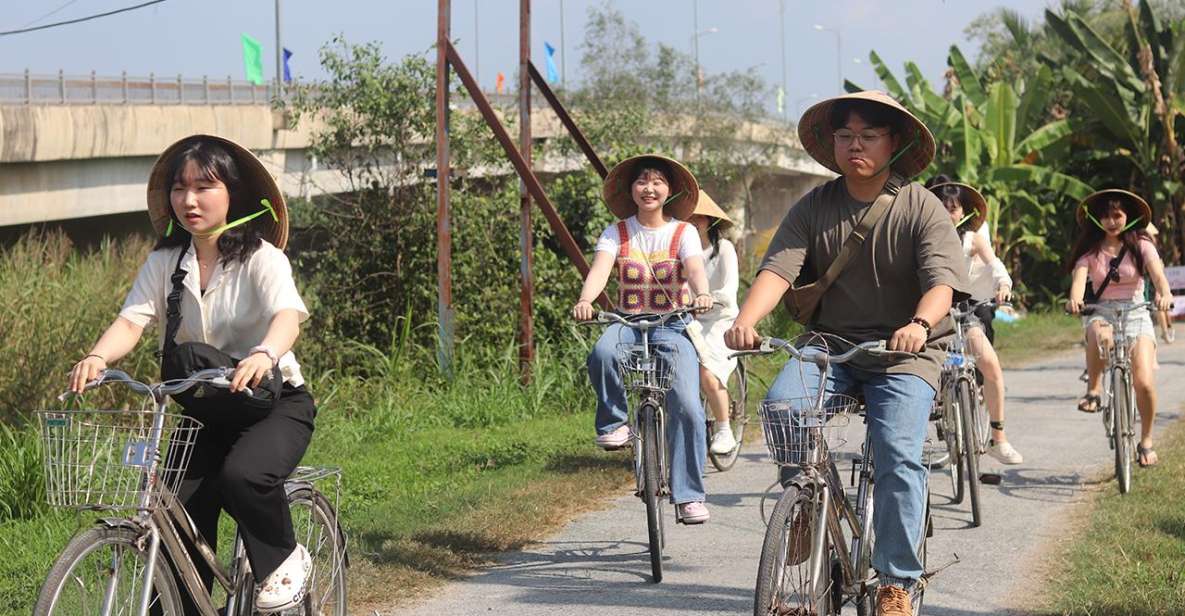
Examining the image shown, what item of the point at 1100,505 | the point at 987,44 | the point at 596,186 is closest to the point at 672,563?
the point at 1100,505

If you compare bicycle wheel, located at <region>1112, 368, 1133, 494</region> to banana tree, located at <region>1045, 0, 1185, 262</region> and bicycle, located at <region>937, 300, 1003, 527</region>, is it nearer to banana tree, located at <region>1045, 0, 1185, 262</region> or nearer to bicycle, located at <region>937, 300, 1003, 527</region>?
bicycle, located at <region>937, 300, 1003, 527</region>

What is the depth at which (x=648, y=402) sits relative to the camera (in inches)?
279

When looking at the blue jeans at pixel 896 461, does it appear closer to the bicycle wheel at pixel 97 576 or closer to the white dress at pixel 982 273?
the bicycle wheel at pixel 97 576

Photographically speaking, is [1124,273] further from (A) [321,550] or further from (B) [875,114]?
(A) [321,550]

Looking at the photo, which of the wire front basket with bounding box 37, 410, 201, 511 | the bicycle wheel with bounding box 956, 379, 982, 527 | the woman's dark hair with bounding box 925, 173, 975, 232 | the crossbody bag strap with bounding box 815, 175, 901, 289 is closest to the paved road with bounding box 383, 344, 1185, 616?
the bicycle wheel with bounding box 956, 379, 982, 527

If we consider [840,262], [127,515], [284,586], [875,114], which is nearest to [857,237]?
[840,262]

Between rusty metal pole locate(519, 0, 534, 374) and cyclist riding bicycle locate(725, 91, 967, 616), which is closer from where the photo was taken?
cyclist riding bicycle locate(725, 91, 967, 616)

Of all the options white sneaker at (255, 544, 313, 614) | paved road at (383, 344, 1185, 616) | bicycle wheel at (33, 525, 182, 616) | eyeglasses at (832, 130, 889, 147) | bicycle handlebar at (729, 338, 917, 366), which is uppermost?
eyeglasses at (832, 130, 889, 147)

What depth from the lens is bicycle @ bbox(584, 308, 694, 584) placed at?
6.93 m

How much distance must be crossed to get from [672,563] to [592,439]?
3.69 meters

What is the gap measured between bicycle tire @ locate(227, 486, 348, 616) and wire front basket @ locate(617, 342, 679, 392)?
2.23 meters

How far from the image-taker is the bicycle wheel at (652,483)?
671cm

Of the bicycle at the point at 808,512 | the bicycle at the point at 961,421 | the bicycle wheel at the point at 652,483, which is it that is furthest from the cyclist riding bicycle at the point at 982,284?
the bicycle at the point at 808,512

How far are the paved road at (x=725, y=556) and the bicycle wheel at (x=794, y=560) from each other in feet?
4.65
